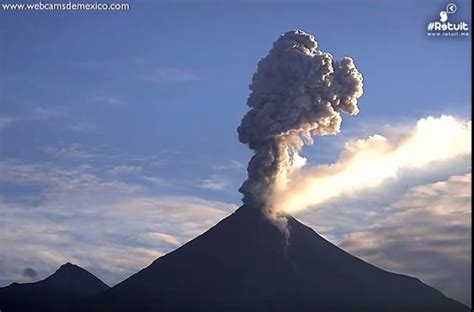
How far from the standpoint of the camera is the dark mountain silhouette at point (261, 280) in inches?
3460

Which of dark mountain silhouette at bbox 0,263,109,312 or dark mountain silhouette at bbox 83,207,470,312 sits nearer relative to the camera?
dark mountain silhouette at bbox 83,207,470,312

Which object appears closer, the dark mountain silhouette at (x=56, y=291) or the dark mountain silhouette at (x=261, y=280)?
the dark mountain silhouette at (x=261, y=280)

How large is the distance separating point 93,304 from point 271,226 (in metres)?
22.8

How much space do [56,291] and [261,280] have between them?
33428mm

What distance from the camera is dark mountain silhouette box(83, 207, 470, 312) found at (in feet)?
288

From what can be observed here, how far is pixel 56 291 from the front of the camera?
364 feet

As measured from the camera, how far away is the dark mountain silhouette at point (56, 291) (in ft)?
299

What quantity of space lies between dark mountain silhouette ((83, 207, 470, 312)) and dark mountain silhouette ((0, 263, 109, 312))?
696 centimetres

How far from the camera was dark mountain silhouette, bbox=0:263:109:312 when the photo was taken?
91.2 meters

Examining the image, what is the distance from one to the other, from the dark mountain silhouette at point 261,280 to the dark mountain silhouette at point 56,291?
6965mm

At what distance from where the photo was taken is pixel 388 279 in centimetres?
9956

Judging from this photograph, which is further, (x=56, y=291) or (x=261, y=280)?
(x=56, y=291)

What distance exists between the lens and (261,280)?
304ft

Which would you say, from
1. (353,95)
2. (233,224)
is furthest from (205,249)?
(353,95)
